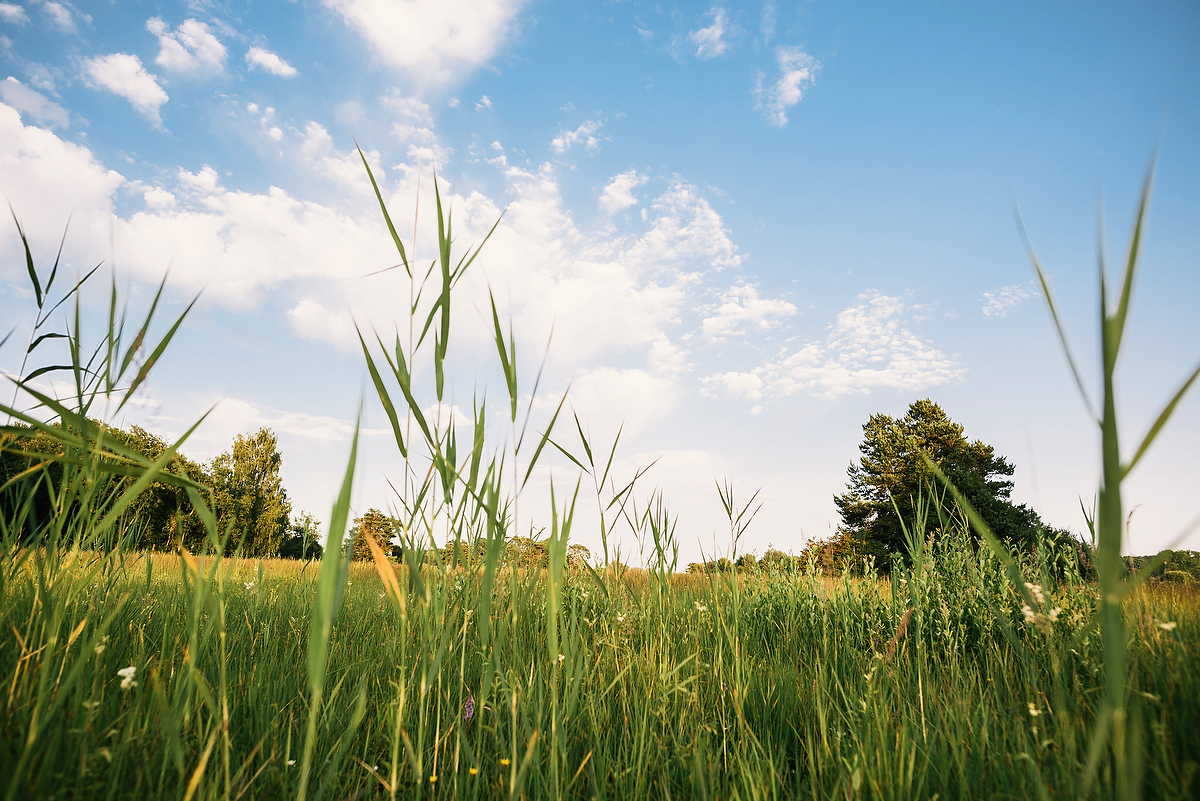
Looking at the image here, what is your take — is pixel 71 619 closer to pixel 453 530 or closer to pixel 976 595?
pixel 453 530

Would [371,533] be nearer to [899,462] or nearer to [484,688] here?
[484,688]

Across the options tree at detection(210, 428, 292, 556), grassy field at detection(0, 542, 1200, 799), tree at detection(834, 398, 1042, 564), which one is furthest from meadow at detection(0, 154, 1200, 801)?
tree at detection(210, 428, 292, 556)

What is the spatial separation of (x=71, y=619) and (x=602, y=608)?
246cm

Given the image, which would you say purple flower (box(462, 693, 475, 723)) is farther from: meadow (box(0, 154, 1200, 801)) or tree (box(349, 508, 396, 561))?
tree (box(349, 508, 396, 561))

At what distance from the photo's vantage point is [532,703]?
5.54 ft

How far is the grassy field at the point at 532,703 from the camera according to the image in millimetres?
1088

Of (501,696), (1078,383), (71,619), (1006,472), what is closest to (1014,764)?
(1078,383)

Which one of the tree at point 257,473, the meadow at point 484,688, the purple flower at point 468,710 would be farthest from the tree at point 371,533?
the tree at point 257,473

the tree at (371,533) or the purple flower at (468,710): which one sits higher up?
the tree at (371,533)

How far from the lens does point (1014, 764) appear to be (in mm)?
1338

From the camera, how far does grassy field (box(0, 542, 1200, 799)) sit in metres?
1.09

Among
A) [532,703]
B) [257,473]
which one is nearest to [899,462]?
[532,703]

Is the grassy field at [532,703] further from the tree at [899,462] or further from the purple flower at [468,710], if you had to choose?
the tree at [899,462]

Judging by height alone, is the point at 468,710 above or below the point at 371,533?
below
